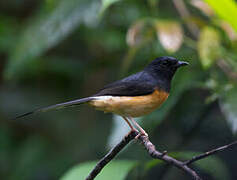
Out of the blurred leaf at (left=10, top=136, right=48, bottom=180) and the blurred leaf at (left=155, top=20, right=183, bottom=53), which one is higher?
the blurred leaf at (left=155, top=20, right=183, bottom=53)

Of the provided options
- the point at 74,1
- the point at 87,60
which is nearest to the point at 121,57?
the point at 87,60

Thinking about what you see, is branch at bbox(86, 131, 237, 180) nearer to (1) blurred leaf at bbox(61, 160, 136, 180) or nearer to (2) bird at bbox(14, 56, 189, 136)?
(2) bird at bbox(14, 56, 189, 136)

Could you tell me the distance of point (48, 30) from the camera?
4.16 metres

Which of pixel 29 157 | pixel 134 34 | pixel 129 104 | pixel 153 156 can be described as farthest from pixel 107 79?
pixel 153 156

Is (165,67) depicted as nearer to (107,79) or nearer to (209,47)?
(209,47)

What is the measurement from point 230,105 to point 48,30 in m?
1.99

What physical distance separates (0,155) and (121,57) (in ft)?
6.31

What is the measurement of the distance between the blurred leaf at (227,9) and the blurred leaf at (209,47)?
0.86 feet

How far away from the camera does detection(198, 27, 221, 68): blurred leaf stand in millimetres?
3283

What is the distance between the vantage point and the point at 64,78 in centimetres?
532

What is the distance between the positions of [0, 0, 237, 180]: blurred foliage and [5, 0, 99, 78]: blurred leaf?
1 centimetres

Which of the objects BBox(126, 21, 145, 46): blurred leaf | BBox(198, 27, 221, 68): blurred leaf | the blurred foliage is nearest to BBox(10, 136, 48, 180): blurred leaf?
the blurred foliage

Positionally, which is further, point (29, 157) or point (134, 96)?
point (29, 157)

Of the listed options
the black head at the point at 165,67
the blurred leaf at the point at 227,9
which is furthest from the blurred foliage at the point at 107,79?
the black head at the point at 165,67
